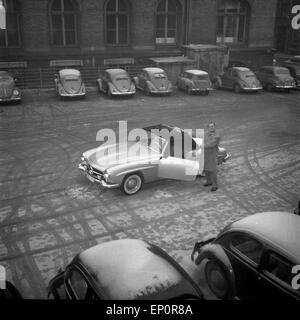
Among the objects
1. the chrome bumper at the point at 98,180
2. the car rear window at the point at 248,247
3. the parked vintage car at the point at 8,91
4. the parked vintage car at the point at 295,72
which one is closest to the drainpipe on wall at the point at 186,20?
the parked vintage car at the point at 295,72

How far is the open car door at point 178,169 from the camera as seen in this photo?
9.70 m

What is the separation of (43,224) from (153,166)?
9.71ft

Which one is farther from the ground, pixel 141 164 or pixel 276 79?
pixel 276 79

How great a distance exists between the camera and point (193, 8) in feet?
89.5

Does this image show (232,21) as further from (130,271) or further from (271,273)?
(130,271)

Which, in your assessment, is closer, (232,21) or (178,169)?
(178,169)

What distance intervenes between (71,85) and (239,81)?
31.3 ft

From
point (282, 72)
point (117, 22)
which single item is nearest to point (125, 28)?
point (117, 22)

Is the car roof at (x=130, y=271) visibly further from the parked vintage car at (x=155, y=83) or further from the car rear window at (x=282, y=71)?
the car rear window at (x=282, y=71)

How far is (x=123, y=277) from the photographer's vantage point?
4.80 meters

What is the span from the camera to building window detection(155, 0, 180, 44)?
27136 millimetres
